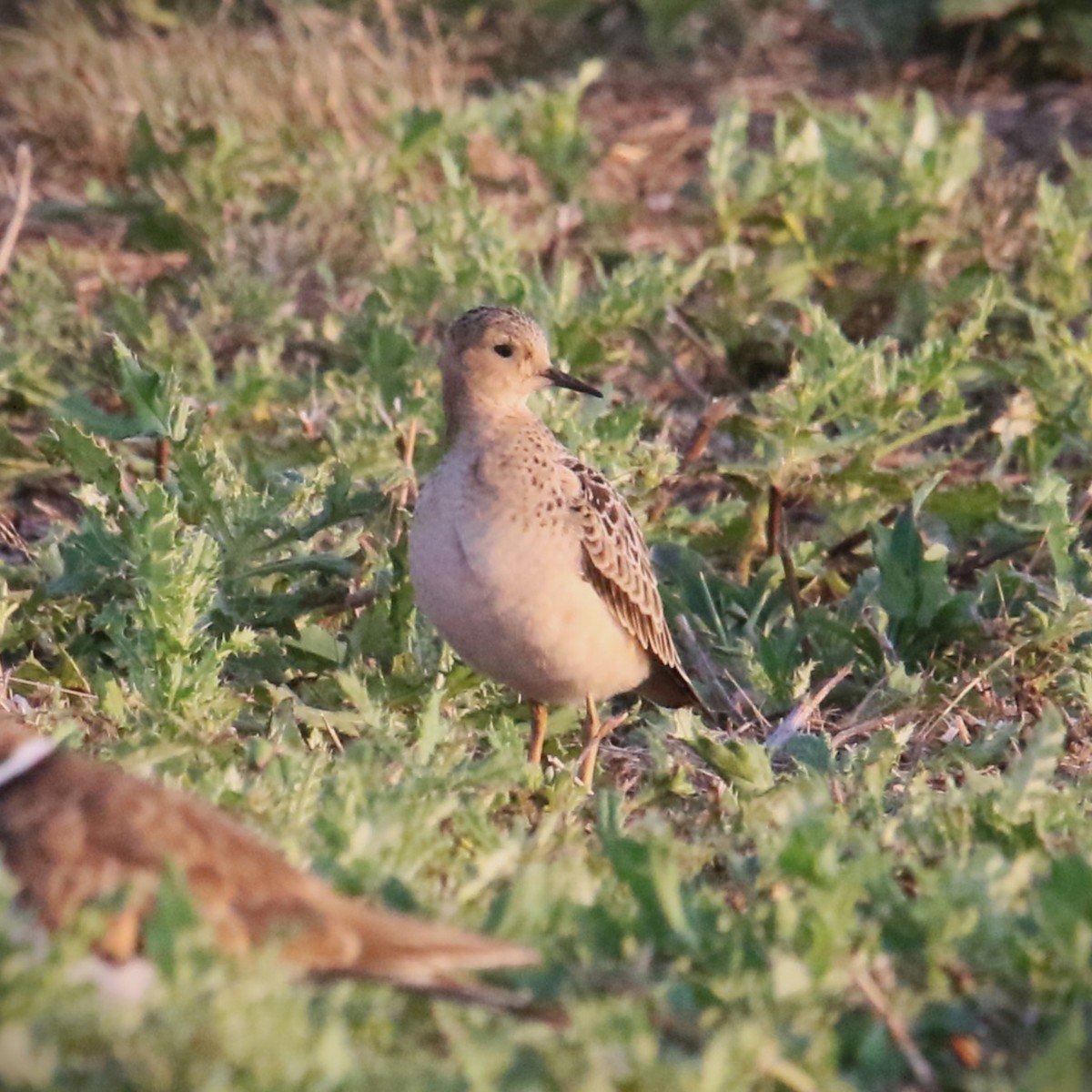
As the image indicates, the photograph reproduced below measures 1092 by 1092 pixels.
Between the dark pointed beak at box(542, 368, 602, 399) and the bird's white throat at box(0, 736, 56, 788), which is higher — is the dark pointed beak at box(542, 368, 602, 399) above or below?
below

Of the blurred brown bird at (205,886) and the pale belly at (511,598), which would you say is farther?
the pale belly at (511,598)

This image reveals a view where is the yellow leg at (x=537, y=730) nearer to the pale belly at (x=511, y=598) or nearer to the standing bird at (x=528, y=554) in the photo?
the standing bird at (x=528, y=554)

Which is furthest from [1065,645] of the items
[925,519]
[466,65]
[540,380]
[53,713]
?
[466,65]

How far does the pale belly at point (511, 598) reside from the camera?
17.1ft

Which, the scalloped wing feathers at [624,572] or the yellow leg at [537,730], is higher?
the scalloped wing feathers at [624,572]

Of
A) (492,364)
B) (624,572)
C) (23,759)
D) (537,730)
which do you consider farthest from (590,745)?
(23,759)

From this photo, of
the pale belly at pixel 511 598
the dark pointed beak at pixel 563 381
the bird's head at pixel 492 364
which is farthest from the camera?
the dark pointed beak at pixel 563 381

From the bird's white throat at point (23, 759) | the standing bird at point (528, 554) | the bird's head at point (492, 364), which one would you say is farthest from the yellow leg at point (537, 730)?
the bird's white throat at point (23, 759)

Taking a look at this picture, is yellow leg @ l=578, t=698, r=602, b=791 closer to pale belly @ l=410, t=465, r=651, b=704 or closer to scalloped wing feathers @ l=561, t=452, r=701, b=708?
pale belly @ l=410, t=465, r=651, b=704

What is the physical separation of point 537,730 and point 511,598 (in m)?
0.62

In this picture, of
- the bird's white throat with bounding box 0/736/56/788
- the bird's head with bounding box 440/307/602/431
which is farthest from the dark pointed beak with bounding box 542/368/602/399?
the bird's white throat with bounding box 0/736/56/788

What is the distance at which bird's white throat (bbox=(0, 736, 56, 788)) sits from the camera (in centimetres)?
367

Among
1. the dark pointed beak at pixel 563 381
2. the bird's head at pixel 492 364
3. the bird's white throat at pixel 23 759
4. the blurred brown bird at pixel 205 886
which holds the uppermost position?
the blurred brown bird at pixel 205 886

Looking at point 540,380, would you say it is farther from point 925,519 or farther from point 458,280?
point 925,519
